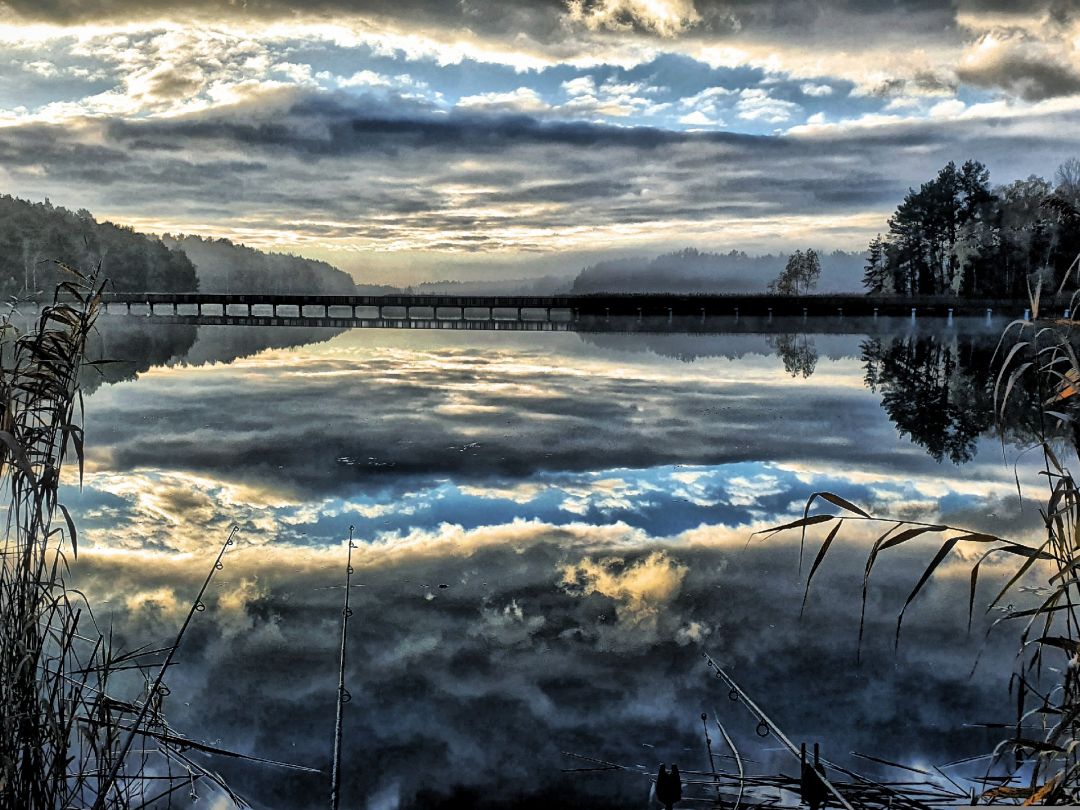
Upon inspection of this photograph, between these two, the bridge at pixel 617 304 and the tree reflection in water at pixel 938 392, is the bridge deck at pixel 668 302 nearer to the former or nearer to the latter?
the bridge at pixel 617 304

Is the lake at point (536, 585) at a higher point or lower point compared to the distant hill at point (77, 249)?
lower

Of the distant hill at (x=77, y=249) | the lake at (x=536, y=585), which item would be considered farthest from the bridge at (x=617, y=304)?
the lake at (x=536, y=585)

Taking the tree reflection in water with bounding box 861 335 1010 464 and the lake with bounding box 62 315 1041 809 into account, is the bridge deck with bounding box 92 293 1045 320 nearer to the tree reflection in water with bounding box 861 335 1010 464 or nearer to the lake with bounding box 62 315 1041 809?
the tree reflection in water with bounding box 861 335 1010 464

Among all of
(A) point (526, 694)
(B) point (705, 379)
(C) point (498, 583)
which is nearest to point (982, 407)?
(B) point (705, 379)

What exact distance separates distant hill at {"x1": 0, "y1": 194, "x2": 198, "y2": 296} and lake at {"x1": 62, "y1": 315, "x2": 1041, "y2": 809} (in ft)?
207

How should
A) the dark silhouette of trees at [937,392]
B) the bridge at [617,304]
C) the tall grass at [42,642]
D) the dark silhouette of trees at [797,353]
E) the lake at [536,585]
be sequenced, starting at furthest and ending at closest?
the bridge at [617,304] → the dark silhouette of trees at [797,353] → the dark silhouette of trees at [937,392] → the lake at [536,585] → the tall grass at [42,642]

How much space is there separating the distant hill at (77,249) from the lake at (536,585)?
63.0 metres

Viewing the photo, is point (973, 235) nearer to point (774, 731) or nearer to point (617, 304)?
point (617, 304)

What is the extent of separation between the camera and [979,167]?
7394cm

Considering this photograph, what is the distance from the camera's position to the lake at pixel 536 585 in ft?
18.1

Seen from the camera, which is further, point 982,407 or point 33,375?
point 982,407

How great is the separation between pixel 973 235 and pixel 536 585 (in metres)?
76.8

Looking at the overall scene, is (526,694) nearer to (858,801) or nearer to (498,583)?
(498,583)

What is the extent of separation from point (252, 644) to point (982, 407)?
19019 millimetres
